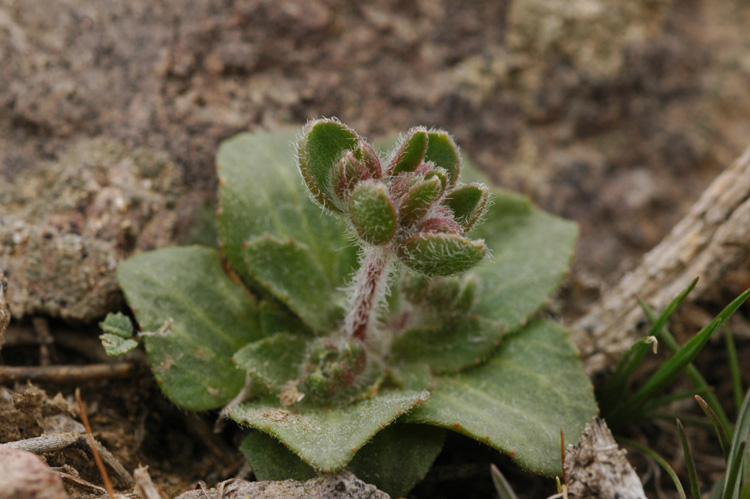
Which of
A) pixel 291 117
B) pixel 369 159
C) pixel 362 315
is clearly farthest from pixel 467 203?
pixel 291 117

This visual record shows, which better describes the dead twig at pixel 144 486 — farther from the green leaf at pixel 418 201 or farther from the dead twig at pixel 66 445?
the green leaf at pixel 418 201

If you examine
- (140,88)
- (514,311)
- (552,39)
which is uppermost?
(552,39)

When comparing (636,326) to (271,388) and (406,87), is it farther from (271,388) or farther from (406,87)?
(406,87)

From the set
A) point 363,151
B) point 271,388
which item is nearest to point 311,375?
point 271,388

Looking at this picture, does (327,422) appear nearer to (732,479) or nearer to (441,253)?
(441,253)

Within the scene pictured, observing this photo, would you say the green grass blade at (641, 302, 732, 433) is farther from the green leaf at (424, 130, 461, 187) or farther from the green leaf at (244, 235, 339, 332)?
the green leaf at (244, 235, 339, 332)

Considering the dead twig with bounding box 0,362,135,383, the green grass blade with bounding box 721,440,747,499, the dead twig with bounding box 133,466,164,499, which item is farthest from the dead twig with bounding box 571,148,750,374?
the dead twig with bounding box 0,362,135,383

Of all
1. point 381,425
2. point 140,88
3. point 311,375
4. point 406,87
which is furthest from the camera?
point 406,87
